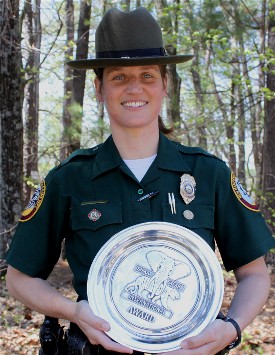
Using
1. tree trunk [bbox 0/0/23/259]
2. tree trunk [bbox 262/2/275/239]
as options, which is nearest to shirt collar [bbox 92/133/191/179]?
tree trunk [bbox 0/0/23/259]

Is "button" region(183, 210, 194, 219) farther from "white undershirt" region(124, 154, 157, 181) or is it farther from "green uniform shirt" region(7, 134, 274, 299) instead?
"white undershirt" region(124, 154, 157, 181)

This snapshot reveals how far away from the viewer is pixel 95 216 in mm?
2104

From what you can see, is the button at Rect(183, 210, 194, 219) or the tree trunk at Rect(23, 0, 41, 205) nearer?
the button at Rect(183, 210, 194, 219)

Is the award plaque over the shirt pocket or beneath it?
Answer: beneath

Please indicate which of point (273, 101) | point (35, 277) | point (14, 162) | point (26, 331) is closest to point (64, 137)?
point (14, 162)

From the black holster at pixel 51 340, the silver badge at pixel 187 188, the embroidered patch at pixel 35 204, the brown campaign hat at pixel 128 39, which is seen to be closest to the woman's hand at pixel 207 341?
the silver badge at pixel 187 188

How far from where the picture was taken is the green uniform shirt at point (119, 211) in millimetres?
2105

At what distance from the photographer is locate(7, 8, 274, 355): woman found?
6.86 feet

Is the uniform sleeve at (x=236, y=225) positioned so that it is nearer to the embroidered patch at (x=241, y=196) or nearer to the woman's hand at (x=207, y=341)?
the embroidered patch at (x=241, y=196)

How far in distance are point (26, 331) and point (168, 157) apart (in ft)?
13.0

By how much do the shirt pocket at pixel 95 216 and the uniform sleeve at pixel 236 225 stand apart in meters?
0.40

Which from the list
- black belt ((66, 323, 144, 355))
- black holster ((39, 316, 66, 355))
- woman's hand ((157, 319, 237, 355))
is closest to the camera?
woman's hand ((157, 319, 237, 355))

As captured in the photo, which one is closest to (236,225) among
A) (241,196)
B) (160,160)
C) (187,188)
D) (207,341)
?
(241,196)

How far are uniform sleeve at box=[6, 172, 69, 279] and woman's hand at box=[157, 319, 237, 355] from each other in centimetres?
67
